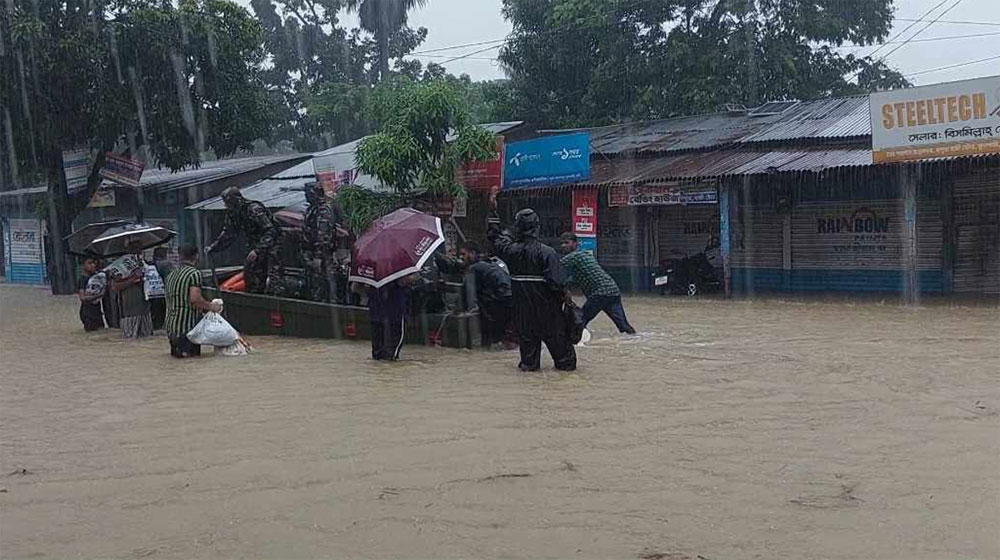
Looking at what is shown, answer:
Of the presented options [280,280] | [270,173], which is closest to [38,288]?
[270,173]

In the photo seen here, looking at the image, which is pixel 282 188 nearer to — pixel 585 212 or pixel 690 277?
pixel 585 212

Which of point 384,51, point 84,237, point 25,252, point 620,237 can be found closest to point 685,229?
point 620,237

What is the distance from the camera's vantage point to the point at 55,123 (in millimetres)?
23312

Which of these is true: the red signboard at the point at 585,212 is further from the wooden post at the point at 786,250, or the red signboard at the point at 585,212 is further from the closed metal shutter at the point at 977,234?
the closed metal shutter at the point at 977,234

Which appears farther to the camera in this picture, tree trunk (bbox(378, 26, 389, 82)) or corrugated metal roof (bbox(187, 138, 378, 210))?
tree trunk (bbox(378, 26, 389, 82))

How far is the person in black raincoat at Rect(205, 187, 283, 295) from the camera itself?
13852mm

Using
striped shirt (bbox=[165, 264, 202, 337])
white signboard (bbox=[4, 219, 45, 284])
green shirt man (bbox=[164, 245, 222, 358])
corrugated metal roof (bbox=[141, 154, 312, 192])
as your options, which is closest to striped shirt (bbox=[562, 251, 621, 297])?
green shirt man (bbox=[164, 245, 222, 358])

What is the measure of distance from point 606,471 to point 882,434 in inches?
85.0

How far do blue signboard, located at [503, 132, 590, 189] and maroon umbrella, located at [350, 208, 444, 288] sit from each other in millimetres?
9175

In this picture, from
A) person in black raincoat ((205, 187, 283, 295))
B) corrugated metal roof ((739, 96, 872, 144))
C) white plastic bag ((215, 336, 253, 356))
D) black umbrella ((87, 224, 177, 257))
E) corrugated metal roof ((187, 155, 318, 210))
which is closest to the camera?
white plastic bag ((215, 336, 253, 356))

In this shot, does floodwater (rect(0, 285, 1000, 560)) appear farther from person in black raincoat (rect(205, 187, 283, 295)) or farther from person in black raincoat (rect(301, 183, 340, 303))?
person in black raincoat (rect(205, 187, 283, 295))

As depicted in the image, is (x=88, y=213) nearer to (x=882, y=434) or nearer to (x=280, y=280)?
(x=280, y=280)

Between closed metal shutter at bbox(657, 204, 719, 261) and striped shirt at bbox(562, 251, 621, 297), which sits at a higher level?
closed metal shutter at bbox(657, 204, 719, 261)

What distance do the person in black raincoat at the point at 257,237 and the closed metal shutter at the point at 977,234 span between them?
38.7 feet
